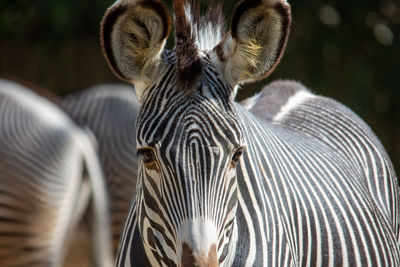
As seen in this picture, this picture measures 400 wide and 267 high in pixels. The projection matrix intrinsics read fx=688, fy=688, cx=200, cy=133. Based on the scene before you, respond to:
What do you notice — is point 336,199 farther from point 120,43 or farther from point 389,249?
point 120,43

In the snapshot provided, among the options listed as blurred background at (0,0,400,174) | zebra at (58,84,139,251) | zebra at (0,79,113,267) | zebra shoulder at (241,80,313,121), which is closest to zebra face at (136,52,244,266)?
zebra shoulder at (241,80,313,121)

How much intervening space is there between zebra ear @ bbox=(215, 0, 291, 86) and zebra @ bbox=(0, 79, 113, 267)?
199 inches

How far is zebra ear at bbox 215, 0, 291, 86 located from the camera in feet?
10.3

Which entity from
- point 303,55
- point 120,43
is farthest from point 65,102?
point 120,43

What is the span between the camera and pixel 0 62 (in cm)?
1455

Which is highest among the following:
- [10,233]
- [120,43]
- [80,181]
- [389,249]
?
[120,43]

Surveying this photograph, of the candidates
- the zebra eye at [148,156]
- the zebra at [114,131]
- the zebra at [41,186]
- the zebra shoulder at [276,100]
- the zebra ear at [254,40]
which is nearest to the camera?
the zebra eye at [148,156]

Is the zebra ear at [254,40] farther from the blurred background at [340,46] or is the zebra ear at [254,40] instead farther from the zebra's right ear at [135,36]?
the blurred background at [340,46]

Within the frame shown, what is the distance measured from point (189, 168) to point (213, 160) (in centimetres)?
11

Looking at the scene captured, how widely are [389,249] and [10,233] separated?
5.49 m

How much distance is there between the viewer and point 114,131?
410 inches

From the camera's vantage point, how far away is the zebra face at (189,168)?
283 centimetres

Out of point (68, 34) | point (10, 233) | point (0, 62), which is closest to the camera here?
point (10, 233)

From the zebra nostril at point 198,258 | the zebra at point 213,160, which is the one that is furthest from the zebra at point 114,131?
the zebra nostril at point 198,258
